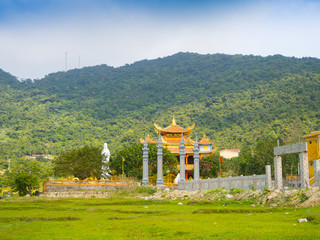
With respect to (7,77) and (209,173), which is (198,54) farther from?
(209,173)

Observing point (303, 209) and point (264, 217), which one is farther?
point (303, 209)

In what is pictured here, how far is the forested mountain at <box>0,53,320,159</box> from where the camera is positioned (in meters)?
81.9

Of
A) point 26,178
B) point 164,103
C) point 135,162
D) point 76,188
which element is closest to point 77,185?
point 76,188

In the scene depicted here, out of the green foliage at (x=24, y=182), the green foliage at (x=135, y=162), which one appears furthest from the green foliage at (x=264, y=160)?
the green foliage at (x=24, y=182)

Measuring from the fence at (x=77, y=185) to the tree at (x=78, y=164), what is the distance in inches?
179

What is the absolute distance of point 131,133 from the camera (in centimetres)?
9056

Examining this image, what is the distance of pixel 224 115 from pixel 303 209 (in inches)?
3114

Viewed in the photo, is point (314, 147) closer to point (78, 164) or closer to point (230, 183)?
point (230, 183)

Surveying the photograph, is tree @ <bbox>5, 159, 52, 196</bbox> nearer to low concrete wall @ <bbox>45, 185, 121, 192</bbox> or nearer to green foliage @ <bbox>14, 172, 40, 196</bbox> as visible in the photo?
green foliage @ <bbox>14, 172, 40, 196</bbox>

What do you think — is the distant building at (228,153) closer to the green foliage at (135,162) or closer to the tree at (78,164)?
the green foliage at (135,162)

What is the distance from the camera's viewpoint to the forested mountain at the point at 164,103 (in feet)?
269

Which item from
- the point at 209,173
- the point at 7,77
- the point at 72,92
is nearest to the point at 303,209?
the point at 209,173

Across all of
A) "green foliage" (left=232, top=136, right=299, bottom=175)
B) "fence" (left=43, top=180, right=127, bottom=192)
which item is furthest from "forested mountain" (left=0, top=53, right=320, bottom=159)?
"fence" (left=43, top=180, right=127, bottom=192)

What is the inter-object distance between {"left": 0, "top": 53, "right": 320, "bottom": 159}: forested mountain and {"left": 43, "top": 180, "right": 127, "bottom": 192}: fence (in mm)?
32277
